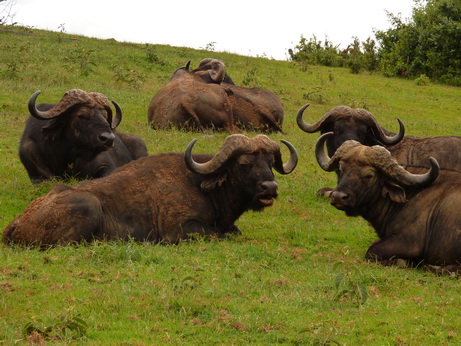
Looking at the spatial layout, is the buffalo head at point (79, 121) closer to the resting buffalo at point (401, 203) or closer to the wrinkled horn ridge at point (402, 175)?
the resting buffalo at point (401, 203)

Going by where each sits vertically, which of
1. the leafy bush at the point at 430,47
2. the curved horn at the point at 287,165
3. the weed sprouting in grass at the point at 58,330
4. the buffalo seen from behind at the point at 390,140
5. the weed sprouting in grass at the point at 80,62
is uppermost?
the leafy bush at the point at 430,47

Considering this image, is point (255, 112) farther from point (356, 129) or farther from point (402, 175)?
point (402, 175)

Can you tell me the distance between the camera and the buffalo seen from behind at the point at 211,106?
59.2ft

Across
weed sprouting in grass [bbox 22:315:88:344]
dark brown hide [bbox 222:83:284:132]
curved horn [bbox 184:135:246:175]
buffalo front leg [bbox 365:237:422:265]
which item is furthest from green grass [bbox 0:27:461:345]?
dark brown hide [bbox 222:83:284:132]

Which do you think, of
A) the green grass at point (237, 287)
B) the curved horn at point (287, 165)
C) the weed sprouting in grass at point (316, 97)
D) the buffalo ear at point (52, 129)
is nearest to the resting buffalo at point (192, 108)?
the green grass at point (237, 287)

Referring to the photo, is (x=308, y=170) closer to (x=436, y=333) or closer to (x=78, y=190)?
(x=78, y=190)

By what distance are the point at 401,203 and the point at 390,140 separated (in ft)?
10.6

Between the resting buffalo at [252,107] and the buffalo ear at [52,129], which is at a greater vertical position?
the resting buffalo at [252,107]

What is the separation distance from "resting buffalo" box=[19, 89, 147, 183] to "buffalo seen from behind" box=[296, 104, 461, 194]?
3.53 m

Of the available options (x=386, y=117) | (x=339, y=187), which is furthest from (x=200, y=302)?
(x=386, y=117)

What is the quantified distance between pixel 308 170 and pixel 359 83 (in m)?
14.9

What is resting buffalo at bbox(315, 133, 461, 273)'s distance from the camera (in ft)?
30.6

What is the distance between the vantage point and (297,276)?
8.78 metres

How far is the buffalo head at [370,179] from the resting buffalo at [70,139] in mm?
3994
